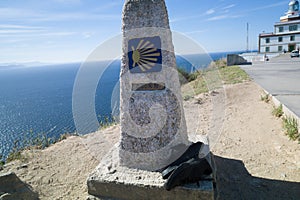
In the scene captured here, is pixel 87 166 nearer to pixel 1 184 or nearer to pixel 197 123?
pixel 1 184

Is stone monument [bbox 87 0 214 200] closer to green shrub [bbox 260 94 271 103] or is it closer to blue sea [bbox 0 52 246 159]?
blue sea [bbox 0 52 246 159]

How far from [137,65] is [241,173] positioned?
299cm

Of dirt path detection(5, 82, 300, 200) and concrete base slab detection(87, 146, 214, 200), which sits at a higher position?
concrete base slab detection(87, 146, 214, 200)

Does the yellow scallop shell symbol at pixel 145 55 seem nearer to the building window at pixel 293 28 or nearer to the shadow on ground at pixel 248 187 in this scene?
the shadow on ground at pixel 248 187

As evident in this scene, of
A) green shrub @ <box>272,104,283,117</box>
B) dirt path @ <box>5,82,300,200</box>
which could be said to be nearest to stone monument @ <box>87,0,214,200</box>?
dirt path @ <box>5,82,300,200</box>

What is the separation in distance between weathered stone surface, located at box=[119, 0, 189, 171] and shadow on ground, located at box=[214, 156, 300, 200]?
3.96 ft

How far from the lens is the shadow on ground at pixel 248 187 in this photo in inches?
129

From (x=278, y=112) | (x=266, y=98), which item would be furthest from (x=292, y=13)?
(x=278, y=112)

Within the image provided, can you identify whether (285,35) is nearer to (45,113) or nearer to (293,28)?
(293,28)

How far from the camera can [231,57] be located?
63.6 ft

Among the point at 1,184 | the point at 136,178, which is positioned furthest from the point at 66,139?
the point at 136,178

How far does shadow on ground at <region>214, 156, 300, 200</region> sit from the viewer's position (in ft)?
10.8

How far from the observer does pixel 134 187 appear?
2.83 meters

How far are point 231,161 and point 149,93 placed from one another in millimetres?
2732
